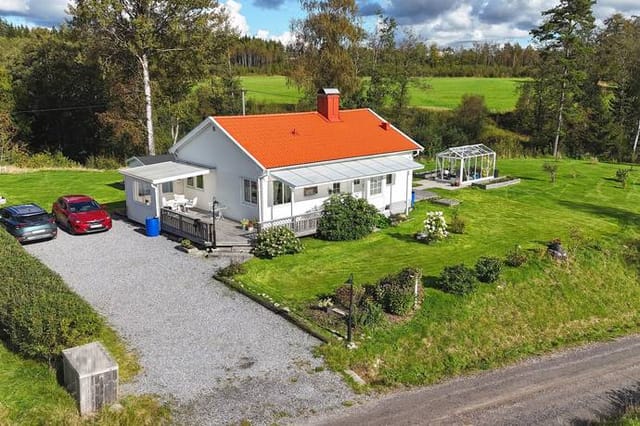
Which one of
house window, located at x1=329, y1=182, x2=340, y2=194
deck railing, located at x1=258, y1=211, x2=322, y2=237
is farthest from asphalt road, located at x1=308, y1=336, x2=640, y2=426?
house window, located at x1=329, y1=182, x2=340, y2=194

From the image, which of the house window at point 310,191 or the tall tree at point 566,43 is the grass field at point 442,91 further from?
the house window at point 310,191

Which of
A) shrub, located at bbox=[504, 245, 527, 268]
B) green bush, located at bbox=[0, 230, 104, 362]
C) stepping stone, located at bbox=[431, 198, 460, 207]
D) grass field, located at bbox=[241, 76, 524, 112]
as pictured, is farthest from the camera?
grass field, located at bbox=[241, 76, 524, 112]

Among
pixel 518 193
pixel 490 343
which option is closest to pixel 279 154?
pixel 490 343

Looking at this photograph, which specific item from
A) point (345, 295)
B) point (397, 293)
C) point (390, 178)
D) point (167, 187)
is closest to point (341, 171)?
point (390, 178)

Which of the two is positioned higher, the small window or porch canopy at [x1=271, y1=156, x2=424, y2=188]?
porch canopy at [x1=271, y1=156, x2=424, y2=188]

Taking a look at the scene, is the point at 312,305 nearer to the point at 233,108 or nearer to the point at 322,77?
the point at 322,77

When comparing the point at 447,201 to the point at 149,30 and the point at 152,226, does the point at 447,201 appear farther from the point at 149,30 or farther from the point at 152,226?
the point at 149,30

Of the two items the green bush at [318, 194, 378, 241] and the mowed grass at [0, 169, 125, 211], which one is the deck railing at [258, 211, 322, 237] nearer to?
the green bush at [318, 194, 378, 241]
